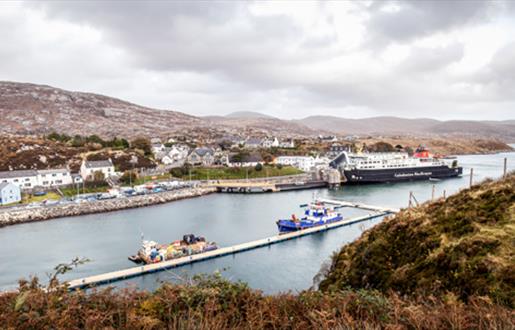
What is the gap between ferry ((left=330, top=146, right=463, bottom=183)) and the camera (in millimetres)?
37625

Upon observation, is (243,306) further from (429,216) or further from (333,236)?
(333,236)

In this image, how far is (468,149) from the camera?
285 ft

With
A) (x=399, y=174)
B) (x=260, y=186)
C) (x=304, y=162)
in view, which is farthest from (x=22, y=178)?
(x=399, y=174)

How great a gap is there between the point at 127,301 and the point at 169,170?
36367mm

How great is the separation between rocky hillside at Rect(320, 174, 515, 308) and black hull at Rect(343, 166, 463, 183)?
1206 inches

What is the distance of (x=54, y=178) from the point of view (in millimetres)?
29078

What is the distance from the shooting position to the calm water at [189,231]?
12781 mm

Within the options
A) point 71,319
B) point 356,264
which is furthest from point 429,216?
point 71,319

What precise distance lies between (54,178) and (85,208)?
8.30 meters

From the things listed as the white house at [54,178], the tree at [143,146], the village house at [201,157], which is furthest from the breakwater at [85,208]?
the tree at [143,146]

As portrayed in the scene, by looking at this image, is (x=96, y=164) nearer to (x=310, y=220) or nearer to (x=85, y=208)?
(x=85, y=208)

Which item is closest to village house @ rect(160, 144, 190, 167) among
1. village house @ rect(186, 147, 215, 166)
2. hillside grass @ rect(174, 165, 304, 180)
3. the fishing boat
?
village house @ rect(186, 147, 215, 166)

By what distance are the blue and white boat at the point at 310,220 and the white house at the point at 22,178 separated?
2265 cm

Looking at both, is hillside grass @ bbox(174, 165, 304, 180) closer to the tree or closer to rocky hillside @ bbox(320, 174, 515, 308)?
the tree
